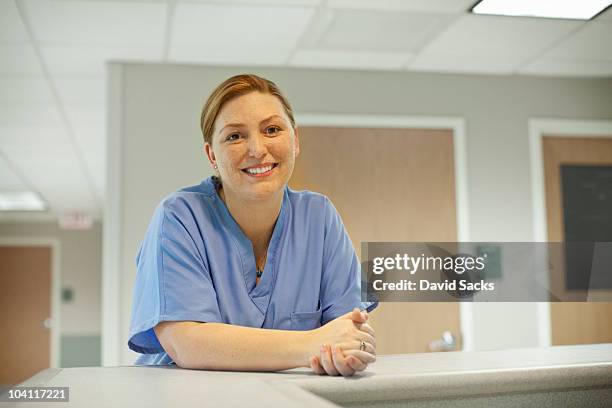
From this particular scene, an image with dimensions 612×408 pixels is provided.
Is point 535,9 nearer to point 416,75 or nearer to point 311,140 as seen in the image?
point 416,75

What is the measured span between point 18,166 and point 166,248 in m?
3.27

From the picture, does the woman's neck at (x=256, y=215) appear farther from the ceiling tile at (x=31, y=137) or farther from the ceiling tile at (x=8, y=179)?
the ceiling tile at (x=8, y=179)

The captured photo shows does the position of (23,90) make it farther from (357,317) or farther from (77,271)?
(77,271)

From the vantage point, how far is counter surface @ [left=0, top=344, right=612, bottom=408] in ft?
1.44

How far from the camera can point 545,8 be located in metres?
1.70

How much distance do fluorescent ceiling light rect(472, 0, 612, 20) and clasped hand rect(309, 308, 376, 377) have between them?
1246 millimetres

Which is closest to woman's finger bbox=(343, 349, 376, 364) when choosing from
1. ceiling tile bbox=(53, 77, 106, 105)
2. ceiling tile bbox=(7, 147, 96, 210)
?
ceiling tile bbox=(53, 77, 106, 105)

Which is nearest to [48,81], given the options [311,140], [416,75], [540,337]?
[311,140]

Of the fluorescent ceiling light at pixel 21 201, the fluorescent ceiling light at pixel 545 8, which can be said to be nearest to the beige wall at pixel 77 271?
the fluorescent ceiling light at pixel 21 201

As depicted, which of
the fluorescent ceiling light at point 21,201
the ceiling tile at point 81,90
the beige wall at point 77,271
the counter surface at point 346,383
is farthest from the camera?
the beige wall at point 77,271

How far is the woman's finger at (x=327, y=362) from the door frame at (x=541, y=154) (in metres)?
1.72

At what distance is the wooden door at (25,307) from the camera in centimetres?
576

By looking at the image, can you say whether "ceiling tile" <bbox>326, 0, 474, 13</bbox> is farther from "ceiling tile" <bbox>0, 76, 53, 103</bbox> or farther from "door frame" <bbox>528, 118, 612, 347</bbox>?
"ceiling tile" <bbox>0, 76, 53, 103</bbox>

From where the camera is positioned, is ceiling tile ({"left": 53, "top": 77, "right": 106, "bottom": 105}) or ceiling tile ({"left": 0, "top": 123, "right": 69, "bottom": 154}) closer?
ceiling tile ({"left": 53, "top": 77, "right": 106, "bottom": 105})
